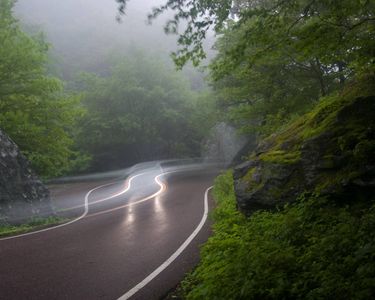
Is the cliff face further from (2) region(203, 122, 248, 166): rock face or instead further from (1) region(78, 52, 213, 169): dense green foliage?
(2) region(203, 122, 248, 166): rock face

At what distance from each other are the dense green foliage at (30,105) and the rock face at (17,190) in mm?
2664

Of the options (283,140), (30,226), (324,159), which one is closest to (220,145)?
(30,226)

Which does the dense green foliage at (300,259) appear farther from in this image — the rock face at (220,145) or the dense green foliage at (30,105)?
the rock face at (220,145)

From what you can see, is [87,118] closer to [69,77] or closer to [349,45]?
[69,77]

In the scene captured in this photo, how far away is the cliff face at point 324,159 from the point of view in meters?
7.64

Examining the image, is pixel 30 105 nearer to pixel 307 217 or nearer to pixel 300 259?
pixel 307 217

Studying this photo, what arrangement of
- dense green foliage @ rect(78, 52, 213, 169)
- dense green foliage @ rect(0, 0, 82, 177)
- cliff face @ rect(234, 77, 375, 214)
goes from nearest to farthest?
1. cliff face @ rect(234, 77, 375, 214)
2. dense green foliage @ rect(0, 0, 82, 177)
3. dense green foliage @ rect(78, 52, 213, 169)

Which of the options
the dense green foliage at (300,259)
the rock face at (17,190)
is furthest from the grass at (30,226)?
the dense green foliage at (300,259)

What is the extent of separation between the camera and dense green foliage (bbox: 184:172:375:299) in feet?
15.6

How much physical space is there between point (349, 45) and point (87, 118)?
31720mm

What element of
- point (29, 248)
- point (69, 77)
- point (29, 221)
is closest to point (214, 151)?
point (69, 77)

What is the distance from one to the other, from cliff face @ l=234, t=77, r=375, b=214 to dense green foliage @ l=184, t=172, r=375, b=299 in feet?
1.68

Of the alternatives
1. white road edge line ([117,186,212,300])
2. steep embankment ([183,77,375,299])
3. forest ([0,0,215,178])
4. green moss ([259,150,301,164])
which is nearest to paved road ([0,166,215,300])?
white road edge line ([117,186,212,300])

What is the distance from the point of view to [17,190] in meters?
15.8
